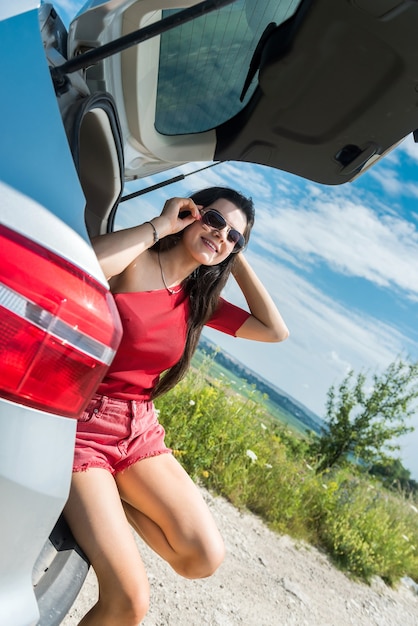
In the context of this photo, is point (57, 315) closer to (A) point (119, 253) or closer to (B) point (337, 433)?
(A) point (119, 253)

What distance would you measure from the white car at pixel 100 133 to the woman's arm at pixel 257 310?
1.88 ft

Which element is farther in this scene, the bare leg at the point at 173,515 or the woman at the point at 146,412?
the bare leg at the point at 173,515

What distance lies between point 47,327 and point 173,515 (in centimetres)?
131

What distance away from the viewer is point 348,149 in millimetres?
2018

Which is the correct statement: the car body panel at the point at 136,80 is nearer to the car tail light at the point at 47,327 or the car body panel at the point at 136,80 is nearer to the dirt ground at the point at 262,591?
the car tail light at the point at 47,327

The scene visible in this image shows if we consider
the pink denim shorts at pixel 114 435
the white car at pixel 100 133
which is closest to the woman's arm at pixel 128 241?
the white car at pixel 100 133

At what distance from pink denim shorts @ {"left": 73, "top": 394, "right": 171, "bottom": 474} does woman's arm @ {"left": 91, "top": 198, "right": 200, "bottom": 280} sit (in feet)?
1.42

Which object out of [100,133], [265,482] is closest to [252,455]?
[265,482]

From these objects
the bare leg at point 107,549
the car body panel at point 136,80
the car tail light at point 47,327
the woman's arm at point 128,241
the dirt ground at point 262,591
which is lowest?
the dirt ground at point 262,591

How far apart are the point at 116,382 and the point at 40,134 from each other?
1.13 metres

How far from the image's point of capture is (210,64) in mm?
1829

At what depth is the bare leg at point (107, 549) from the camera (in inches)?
67.4

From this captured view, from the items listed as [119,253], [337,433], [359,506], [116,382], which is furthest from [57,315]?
[337,433]

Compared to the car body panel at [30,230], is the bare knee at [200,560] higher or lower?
lower
